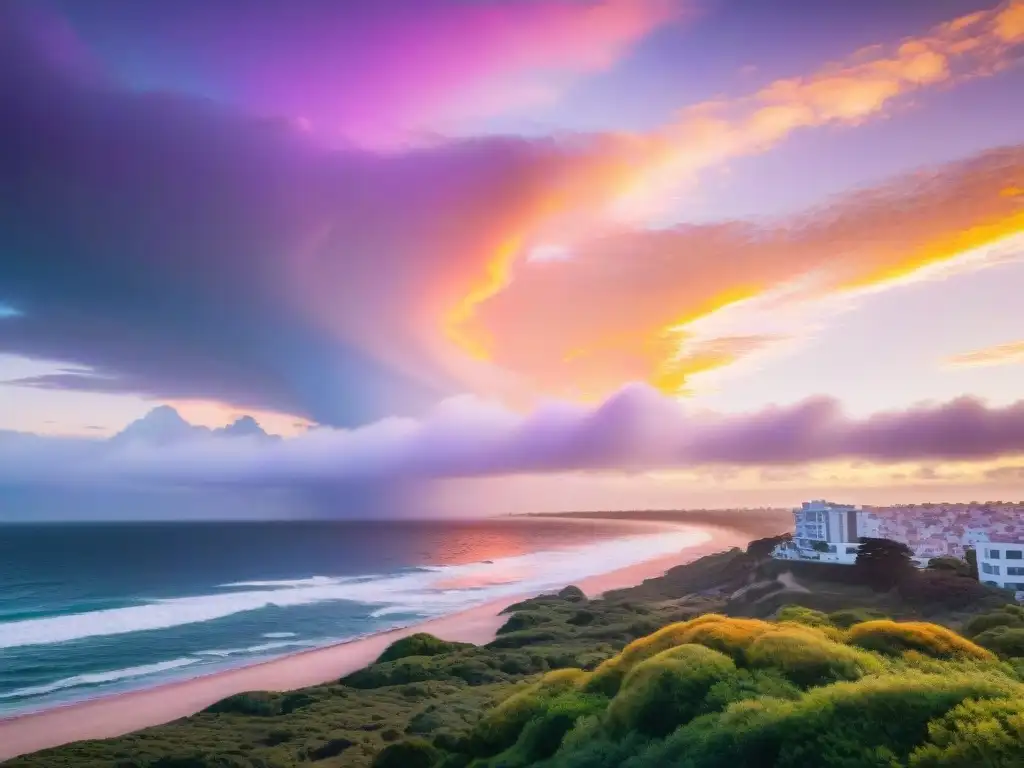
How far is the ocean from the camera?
154ft

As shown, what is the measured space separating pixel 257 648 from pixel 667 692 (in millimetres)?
46810

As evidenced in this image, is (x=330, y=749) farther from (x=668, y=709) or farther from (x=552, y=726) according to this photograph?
(x=668, y=709)

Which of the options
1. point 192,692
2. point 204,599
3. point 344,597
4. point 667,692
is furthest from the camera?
point 344,597

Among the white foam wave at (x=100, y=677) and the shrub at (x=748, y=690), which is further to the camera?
the white foam wave at (x=100, y=677)

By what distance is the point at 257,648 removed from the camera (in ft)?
175

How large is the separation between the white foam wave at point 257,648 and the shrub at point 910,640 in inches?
1808

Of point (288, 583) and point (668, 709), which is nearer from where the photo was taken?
point (668, 709)

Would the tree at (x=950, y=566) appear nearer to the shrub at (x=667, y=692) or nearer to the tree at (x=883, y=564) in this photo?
the tree at (x=883, y=564)

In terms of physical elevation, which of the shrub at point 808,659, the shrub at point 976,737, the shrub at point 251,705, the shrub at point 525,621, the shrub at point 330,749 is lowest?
the shrub at point 525,621

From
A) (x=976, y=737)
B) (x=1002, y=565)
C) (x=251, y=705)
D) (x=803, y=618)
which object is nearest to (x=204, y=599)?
(x=251, y=705)

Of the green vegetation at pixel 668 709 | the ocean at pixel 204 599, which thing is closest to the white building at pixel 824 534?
the ocean at pixel 204 599

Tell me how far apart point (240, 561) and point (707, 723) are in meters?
129

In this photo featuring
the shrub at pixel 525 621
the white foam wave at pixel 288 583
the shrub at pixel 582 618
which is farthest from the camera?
the white foam wave at pixel 288 583

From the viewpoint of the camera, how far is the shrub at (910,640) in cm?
1688
